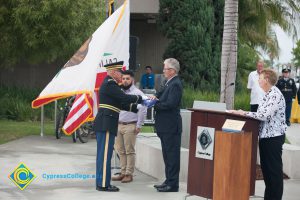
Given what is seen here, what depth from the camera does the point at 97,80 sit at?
36.0 ft

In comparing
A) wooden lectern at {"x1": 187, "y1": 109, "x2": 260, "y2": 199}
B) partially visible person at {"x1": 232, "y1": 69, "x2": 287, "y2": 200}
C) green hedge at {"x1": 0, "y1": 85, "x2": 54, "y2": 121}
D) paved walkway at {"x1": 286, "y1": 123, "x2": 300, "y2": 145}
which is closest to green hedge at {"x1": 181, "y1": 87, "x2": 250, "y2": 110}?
paved walkway at {"x1": 286, "y1": 123, "x2": 300, "y2": 145}

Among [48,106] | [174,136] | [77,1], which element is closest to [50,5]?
[77,1]

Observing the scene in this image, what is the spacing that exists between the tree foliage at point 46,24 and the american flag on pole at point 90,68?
8.33 m

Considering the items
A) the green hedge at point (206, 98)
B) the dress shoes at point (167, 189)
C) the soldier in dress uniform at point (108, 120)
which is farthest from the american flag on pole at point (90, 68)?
the green hedge at point (206, 98)

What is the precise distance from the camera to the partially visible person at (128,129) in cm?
1058

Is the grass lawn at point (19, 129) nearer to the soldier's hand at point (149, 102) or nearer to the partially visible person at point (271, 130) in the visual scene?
the soldier's hand at point (149, 102)

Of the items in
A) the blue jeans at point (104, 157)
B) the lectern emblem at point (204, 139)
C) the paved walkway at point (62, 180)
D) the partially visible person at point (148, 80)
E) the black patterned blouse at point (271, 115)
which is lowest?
the paved walkway at point (62, 180)

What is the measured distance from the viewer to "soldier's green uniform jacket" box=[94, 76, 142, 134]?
9.72m

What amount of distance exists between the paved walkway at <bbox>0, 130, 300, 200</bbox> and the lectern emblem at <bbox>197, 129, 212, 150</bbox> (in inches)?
43.0

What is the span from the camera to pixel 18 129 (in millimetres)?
17859

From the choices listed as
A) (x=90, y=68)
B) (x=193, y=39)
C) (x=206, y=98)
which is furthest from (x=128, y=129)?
(x=193, y=39)

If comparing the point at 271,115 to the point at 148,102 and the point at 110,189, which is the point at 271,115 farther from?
the point at 110,189

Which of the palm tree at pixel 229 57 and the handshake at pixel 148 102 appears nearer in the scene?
the handshake at pixel 148 102

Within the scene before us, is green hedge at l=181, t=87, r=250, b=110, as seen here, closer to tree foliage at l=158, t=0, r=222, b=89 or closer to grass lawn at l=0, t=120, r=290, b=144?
tree foliage at l=158, t=0, r=222, b=89
